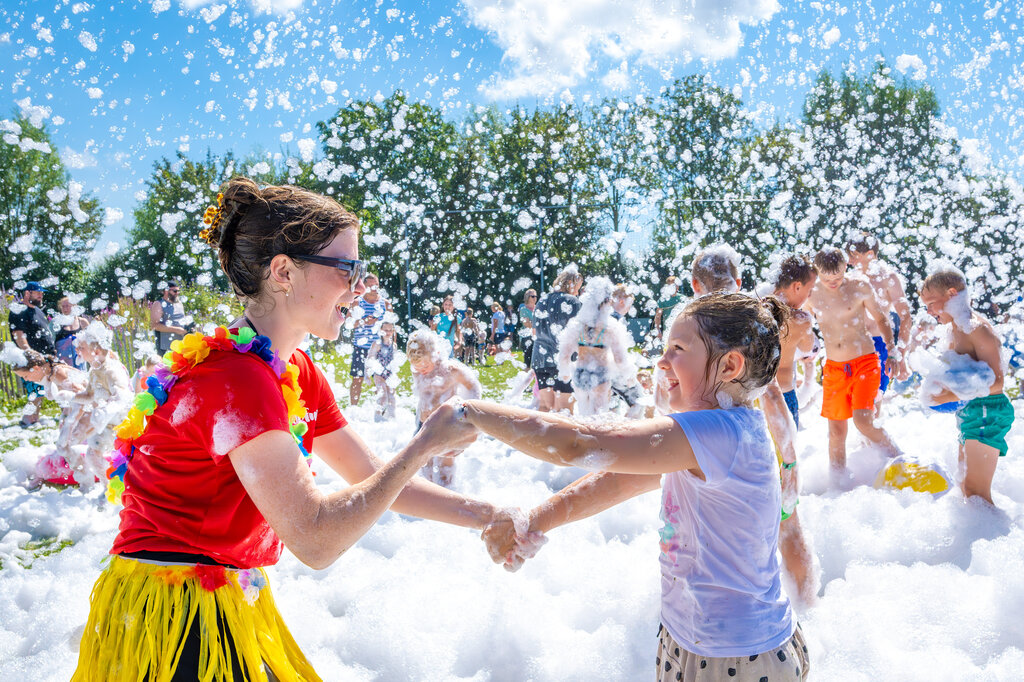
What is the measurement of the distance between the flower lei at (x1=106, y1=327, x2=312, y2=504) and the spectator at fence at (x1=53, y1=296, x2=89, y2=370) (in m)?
9.89

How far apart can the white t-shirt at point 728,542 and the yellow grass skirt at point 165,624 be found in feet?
3.30

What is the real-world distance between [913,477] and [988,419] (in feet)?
2.57

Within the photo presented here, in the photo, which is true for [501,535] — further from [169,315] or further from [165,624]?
[169,315]

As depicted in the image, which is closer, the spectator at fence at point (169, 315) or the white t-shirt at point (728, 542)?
the white t-shirt at point (728, 542)

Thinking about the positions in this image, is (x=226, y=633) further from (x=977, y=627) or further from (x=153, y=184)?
(x=153, y=184)

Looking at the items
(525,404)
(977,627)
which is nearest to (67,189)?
(525,404)

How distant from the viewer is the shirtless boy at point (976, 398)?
4.52 m

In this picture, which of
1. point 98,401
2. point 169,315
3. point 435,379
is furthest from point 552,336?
point 169,315

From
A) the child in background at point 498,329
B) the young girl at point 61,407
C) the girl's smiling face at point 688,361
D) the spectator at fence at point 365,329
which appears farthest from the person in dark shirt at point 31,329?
the girl's smiling face at point 688,361

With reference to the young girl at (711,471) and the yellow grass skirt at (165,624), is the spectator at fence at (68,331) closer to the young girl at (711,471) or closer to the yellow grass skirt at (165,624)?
the yellow grass skirt at (165,624)

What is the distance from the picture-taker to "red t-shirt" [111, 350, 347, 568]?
1478mm

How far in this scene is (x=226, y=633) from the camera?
5.25 feet

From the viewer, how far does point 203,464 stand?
153 cm

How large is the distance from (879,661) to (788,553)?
2.00ft
